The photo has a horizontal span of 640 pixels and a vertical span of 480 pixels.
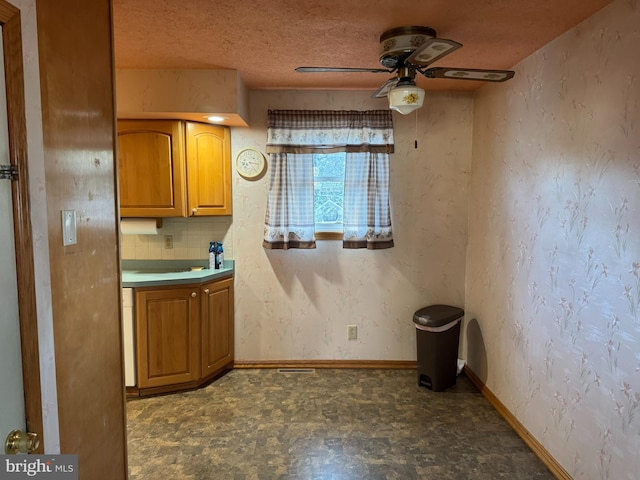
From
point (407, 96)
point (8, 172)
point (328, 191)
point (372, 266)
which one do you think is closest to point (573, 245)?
point (407, 96)

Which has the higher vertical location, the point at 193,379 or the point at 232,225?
the point at 232,225

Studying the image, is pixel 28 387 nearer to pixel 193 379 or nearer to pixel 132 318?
pixel 132 318

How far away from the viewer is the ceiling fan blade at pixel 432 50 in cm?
155

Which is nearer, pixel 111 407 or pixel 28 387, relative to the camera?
pixel 28 387

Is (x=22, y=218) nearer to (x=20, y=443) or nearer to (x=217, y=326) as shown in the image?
(x=20, y=443)

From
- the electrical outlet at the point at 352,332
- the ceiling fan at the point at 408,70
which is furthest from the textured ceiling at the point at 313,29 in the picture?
the electrical outlet at the point at 352,332

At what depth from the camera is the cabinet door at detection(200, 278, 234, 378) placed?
10.2 feet

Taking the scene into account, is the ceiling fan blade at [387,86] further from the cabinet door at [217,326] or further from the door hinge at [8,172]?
the cabinet door at [217,326]

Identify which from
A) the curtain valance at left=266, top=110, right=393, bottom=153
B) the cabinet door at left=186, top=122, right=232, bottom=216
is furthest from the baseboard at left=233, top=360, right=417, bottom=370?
the curtain valance at left=266, top=110, right=393, bottom=153

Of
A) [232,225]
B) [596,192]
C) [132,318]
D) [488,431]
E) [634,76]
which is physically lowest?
[488,431]

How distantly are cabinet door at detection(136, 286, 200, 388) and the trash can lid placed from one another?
1.76 meters

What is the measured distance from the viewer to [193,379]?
3078 mm

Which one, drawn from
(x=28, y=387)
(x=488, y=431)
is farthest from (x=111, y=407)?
(x=488, y=431)

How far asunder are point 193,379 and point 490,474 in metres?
2.16
